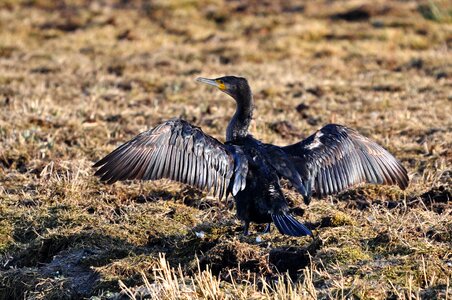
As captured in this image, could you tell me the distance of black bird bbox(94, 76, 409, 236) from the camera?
6133 mm

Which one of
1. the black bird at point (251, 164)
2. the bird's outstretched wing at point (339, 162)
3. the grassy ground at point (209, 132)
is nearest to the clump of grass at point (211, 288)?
the grassy ground at point (209, 132)

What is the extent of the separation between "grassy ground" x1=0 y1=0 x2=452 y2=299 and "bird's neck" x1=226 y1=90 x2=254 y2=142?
28.7 inches

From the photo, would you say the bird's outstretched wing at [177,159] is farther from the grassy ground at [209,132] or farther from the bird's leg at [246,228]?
the grassy ground at [209,132]

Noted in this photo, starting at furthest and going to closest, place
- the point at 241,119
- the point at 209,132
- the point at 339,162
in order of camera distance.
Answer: the point at 209,132, the point at 241,119, the point at 339,162

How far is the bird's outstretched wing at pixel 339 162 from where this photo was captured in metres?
6.74

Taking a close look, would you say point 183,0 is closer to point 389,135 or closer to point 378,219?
point 389,135

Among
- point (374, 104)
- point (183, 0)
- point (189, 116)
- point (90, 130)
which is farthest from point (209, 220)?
point (183, 0)

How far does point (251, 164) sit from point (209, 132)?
3.87 metres

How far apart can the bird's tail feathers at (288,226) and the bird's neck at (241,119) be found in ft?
3.57

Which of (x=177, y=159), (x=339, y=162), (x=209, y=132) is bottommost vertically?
(x=209, y=132)

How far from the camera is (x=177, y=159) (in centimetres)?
621

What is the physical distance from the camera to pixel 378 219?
676 cm

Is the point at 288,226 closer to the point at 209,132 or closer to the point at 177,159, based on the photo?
the point at 177,159

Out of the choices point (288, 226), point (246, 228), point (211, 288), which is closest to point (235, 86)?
point (246, 228)
